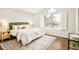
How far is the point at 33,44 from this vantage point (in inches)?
71.3

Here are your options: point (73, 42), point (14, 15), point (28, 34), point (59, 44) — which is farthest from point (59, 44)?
point (14, 15)

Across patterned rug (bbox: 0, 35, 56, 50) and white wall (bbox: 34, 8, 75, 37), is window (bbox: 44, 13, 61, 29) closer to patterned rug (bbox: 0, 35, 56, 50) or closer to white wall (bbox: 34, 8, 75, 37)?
white wall (bbox: 34, 8, 75, 37)

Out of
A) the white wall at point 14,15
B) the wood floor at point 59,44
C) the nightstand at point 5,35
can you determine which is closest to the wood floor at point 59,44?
the wood floor at point 59,44

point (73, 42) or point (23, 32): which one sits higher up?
point (23, 32)

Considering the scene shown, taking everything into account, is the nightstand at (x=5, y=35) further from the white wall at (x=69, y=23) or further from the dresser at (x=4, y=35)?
the white wall at (x=69, y=23)

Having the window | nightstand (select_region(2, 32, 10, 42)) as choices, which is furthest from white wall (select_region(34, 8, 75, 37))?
nightstand (select_region(2, 32, 10, 42))

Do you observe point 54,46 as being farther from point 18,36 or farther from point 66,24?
point 18,36

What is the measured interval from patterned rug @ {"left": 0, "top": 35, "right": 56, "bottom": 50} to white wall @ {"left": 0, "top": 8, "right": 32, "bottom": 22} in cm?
35

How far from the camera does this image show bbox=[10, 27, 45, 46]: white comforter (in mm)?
1788

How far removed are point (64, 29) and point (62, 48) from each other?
0.31 meters

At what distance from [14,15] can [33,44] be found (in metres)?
0.56

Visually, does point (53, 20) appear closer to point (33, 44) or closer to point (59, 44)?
point (59, 44)
